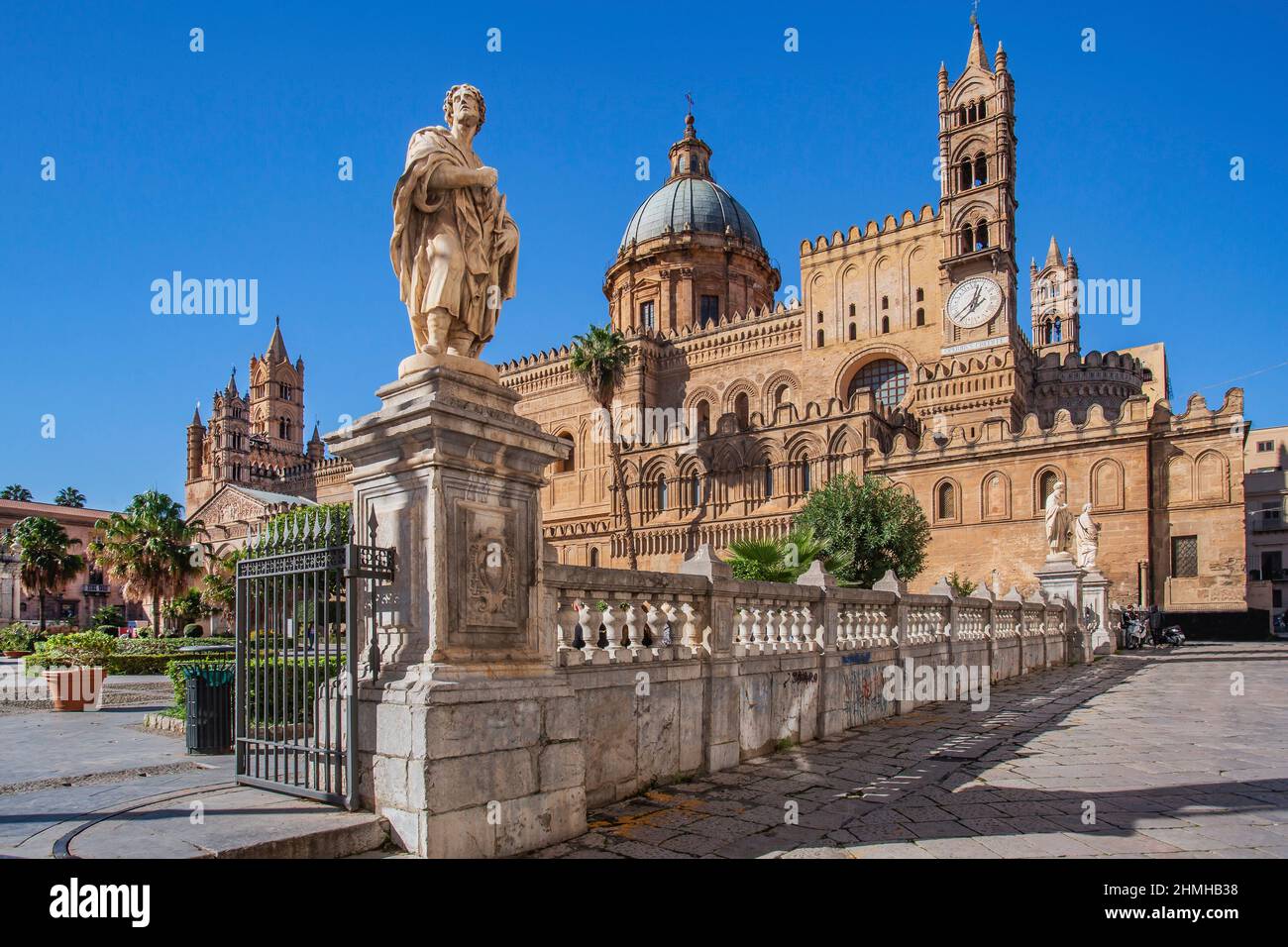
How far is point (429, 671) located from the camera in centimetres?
485

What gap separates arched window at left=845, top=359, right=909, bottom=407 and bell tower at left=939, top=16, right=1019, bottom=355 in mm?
3064

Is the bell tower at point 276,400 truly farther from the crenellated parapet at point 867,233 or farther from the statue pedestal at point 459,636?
the statue pedestal at point 459,636

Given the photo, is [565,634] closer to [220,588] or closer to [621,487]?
[220,588]

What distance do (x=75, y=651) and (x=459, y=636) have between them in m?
16.0

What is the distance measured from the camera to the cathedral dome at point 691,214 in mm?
58219

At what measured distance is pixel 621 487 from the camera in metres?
49.3

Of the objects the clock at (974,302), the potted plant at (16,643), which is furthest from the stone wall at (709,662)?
the clock at (974,302)

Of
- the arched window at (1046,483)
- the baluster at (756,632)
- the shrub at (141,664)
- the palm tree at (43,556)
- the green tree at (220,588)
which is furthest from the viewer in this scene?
the palm tree at (43,556)

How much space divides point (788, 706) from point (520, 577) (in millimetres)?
4271

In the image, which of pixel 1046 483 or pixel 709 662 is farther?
pixel 1046 483

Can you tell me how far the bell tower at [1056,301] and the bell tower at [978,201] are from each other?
83.1 feet

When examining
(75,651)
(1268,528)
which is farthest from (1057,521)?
(1268,528)
